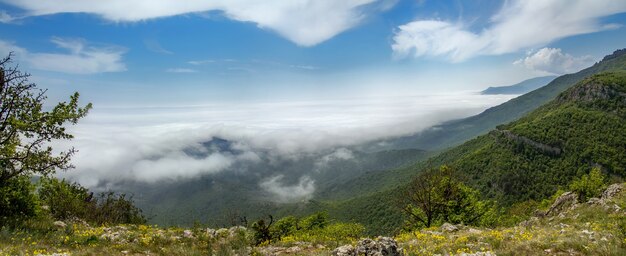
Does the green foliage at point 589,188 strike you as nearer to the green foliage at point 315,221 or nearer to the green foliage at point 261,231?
the green foliage at point 261,231

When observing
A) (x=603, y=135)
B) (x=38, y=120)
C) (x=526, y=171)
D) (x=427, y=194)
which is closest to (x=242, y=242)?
(x=38, y=120)

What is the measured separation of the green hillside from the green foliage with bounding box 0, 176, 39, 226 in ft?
377

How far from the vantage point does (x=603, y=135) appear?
6083 inches

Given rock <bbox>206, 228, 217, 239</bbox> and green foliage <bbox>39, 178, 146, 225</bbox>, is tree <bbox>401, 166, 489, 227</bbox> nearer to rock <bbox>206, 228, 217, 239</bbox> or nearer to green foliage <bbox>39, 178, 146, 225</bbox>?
Answer: rock <bbox>206, 228, 217, 239</bbox>

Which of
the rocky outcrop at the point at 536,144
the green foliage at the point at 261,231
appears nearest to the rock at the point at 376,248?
the green foliage at the point at 261,231

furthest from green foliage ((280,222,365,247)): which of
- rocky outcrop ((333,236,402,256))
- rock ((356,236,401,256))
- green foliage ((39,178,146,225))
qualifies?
green foliage ((39,178,146,225))

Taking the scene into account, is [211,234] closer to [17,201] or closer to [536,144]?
[17,201]

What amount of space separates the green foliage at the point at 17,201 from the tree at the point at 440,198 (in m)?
34.6

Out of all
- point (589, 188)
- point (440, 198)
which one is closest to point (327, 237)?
point (440, 198)

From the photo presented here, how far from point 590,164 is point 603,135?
73.4 ft

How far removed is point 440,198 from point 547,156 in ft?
512

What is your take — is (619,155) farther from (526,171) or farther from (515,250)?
(515,250)

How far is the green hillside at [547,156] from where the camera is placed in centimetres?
14175

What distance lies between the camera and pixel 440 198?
128ft
